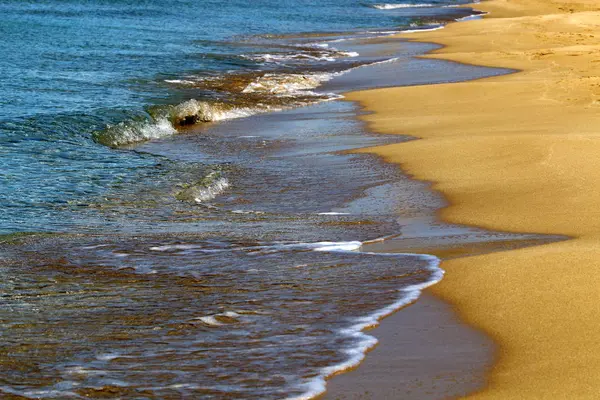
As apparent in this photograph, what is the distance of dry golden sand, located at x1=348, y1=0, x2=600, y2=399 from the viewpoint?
3.90m

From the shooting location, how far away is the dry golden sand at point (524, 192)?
390cm

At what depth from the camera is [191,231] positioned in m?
6.46

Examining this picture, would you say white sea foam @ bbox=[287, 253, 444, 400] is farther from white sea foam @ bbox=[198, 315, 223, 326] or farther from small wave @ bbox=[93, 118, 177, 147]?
small wave @ bbox=[93, 118, 177, 147]

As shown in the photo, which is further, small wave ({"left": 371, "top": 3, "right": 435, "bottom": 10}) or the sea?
small wave ({"left": 371, "top": 3, "right": 435, "bottom": 10})

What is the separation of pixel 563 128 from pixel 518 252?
14.0ft

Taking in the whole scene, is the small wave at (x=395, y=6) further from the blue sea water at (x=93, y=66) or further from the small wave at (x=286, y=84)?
the small wave at (x=286, y=84)

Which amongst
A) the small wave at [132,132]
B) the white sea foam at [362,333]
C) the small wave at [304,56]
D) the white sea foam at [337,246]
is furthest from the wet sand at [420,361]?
the small wave at [304,56]

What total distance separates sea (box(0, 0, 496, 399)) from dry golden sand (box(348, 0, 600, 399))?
0.36 m

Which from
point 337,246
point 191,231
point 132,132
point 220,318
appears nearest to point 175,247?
point 191,231

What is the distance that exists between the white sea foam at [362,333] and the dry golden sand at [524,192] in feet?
0.37

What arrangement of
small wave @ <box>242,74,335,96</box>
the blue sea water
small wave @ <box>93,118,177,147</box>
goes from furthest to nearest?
small wave @ <box>242,74,335,96</box>
small wave @ <box>93,118,177,147</box>
the blue sea water

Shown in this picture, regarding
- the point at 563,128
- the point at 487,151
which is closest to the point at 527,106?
the point at 563,128

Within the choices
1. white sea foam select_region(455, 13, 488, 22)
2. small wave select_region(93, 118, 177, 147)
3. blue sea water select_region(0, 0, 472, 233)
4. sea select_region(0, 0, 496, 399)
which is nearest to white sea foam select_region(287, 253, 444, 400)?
sea select_region(0, 0, 496, 399)

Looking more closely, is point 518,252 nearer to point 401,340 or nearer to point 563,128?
point 401,340
